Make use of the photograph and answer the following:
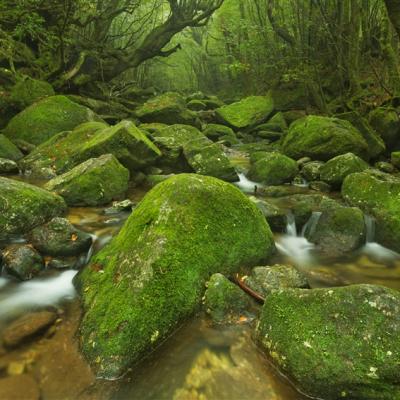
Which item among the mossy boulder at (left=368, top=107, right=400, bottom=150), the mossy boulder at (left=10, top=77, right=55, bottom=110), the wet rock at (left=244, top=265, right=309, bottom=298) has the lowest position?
the mossy boulder at (left=368, top=107, right=400, bottom=150)

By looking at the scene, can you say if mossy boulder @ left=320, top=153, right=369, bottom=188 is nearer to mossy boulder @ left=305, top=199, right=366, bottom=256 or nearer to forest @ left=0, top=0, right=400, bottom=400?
forest @ left=0, top=0, right=400, bottom=400

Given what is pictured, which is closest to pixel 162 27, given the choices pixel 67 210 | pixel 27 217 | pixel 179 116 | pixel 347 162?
pixel 179 116

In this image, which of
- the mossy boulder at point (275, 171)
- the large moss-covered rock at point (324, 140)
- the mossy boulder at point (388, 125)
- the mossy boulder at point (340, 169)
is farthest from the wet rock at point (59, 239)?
the mossy boulder at point (388, 125)

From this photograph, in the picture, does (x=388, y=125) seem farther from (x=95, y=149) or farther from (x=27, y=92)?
(x=27, y=92)

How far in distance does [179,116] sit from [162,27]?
4100 millimetres

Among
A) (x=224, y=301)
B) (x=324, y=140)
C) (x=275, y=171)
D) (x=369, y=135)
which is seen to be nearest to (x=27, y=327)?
(x=224, y=301)

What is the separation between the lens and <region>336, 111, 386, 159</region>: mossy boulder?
34.6 feet

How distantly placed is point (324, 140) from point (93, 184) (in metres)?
6.59

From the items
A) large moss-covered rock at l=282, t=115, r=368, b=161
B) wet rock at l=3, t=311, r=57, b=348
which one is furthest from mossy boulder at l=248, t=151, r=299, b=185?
wet rock at l=3, t=311, r=57, b=348

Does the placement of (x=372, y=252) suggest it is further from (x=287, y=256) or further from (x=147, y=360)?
(x=147, y=360)

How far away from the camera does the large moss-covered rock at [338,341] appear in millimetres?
2631

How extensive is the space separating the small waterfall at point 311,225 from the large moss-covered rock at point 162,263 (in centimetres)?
146

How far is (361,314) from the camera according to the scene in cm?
286

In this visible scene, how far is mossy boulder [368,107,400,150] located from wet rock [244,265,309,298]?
8.92m
